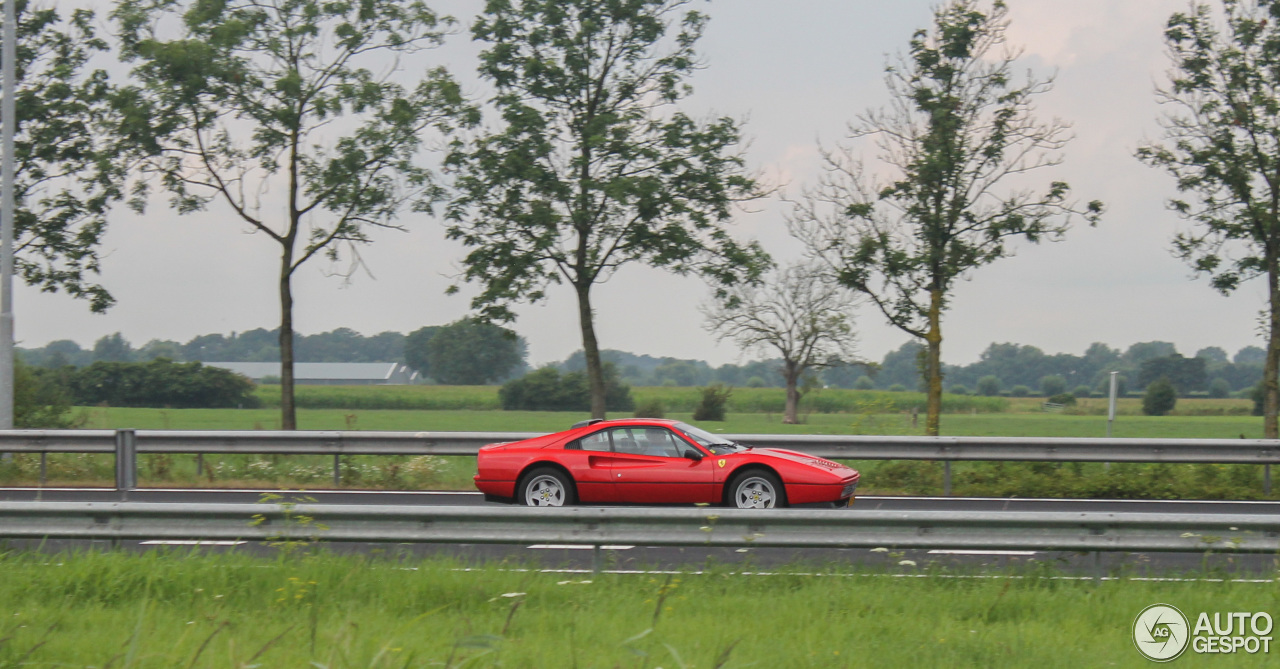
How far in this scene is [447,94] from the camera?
20.9m

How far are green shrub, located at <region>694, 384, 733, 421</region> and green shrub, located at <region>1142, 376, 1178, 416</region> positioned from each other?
31.3 meters

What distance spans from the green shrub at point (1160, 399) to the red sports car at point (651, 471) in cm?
5800

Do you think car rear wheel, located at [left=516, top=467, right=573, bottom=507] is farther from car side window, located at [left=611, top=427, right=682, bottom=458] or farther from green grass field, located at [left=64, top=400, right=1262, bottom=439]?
green grass field, located at [left=64, top=400, right=1262, bottom=439]

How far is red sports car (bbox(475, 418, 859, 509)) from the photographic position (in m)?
11.5

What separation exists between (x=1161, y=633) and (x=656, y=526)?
3.41m


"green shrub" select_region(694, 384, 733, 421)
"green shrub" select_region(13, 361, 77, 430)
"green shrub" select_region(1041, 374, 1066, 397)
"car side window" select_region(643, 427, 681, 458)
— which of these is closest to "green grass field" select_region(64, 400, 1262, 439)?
Result: "green shrub" select_region(694, 384, 733, 421)

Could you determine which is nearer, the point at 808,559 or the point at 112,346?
the point at 808,559

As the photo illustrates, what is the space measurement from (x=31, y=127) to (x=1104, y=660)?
2380 cm

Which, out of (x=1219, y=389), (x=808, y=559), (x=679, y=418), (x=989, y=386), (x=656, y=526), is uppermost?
(x=656, y=526)

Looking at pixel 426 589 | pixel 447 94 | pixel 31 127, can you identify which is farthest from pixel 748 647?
pixel 31 127

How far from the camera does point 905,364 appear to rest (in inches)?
3617

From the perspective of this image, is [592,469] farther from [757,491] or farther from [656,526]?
[656,526]

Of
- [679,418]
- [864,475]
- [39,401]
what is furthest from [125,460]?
[679,418]

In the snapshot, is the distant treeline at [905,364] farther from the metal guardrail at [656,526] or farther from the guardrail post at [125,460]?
the metal guardrail at [656,526]
